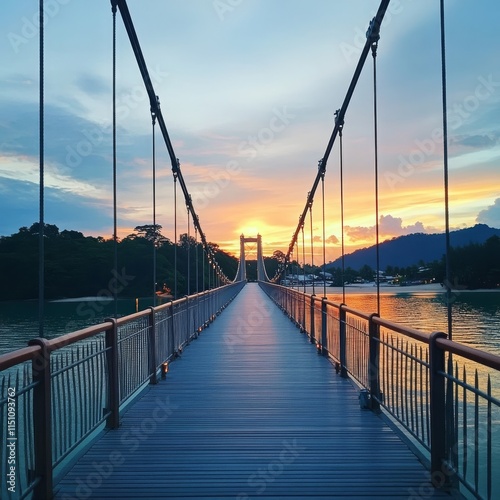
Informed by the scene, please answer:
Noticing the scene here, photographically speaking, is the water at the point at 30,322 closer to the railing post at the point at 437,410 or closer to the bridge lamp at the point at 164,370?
the bridge lamp at the point at 164,370

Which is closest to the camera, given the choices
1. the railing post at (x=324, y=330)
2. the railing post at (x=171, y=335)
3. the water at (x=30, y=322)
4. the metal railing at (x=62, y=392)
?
the metal railing at (x=62, y=392)

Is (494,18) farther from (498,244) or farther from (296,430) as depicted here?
(498,244)

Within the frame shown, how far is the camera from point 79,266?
34.9 m

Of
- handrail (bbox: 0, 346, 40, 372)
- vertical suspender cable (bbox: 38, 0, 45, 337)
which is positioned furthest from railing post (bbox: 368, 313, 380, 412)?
handrail (bbox: 0, 346, 40, 372)

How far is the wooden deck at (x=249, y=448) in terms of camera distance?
347cm

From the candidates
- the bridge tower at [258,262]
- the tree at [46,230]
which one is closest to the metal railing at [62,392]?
the tree at [46,230]

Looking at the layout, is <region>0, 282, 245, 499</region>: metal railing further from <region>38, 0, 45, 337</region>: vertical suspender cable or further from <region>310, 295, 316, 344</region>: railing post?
<region>310, 295, 316, 344</region>: railing post

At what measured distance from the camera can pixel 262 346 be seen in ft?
34.7

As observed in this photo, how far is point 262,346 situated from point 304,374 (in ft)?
10.1

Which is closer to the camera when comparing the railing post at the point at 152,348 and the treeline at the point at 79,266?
the railing post at the point at 152,348

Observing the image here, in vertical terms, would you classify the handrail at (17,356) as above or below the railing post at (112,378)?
above

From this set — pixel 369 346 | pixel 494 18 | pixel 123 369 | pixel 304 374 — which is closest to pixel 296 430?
pixel 369 346

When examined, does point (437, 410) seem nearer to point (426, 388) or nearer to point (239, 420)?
point (426, 388)

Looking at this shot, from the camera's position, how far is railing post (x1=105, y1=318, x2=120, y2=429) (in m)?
4.83
